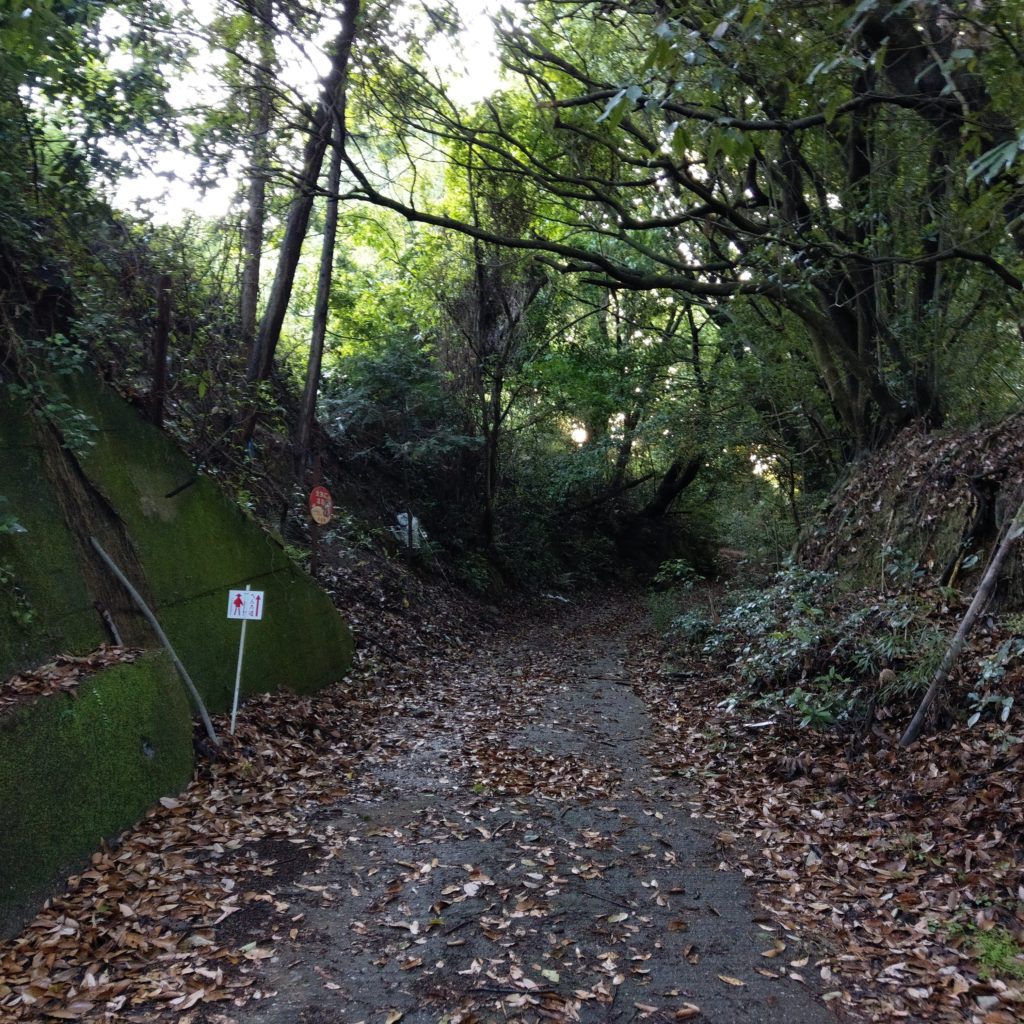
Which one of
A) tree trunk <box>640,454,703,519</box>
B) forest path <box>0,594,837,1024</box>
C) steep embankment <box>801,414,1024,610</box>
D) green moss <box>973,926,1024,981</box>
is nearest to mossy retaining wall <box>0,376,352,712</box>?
forest path <box>0,594,837,1024</box>

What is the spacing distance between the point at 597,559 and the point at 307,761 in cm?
1965

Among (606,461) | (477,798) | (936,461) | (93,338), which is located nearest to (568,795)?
(477,798)

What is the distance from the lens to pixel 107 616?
670 centimetres

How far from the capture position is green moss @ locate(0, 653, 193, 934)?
15.1 feet

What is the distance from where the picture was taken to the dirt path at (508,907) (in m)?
4.00

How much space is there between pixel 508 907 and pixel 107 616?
3.94m

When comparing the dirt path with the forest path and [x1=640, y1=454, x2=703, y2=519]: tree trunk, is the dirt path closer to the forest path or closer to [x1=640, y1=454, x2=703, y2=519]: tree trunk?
the forest path

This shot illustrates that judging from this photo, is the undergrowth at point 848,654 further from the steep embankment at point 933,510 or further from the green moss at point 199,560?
the green moss at point 199,560

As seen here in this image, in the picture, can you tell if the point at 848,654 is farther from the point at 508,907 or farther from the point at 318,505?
the point at 318,505

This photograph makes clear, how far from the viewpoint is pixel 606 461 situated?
25.2 meters

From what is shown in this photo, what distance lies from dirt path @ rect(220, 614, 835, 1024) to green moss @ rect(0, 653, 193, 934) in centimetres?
103

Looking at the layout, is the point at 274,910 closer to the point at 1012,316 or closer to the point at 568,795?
the point at 568,795

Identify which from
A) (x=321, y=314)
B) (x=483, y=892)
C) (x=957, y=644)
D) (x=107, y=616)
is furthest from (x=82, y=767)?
(x=321, y=314)

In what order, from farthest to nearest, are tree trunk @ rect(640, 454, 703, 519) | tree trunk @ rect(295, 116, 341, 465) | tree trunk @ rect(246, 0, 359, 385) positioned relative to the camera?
tree trunk @ rect(640, 454, 703, 519) < tree trunk @ rect(295, 116, 341, 465) < tree trunk @ rect(246, 0, 359, 385)
